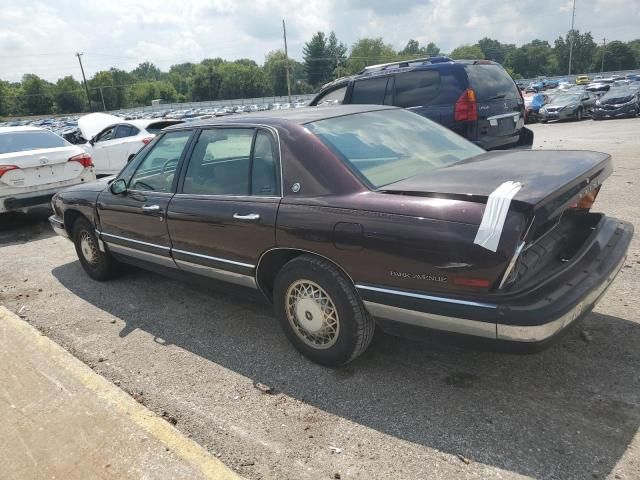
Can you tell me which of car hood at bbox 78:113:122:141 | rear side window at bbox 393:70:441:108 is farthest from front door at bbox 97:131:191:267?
car hood at bbox 78:113:122:141

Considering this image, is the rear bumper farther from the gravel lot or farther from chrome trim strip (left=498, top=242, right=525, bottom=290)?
the gravel lot

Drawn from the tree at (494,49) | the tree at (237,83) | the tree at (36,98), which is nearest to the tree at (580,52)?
the tree at (494,49)

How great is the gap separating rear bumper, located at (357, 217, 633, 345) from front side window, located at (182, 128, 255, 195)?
132cm

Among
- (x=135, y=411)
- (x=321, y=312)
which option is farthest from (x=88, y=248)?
(x=321, y=312)

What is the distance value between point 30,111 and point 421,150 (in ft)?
435

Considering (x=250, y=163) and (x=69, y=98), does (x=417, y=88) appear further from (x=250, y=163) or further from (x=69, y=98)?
A: (x=69, y=98)

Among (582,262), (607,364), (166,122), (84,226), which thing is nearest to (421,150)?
(582,262)

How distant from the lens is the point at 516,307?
243 centimetres

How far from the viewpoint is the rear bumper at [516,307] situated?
7.97 ft

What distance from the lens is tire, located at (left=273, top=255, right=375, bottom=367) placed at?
2984 millimetres

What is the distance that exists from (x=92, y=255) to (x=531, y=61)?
5605 inches

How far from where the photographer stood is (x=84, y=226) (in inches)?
208

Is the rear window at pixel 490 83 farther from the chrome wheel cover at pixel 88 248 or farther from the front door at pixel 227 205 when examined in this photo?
the chrome wheel cover at pixel 88 248

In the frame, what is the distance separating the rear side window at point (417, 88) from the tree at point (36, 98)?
421ft
